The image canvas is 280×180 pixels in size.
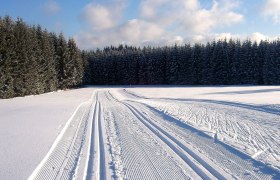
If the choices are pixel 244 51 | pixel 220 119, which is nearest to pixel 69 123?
pixel 220 119

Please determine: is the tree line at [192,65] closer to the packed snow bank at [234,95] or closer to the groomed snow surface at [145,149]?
the packed snow bank at [234,95]

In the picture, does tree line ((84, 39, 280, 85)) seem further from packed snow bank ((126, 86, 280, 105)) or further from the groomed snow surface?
the groomed snow surface

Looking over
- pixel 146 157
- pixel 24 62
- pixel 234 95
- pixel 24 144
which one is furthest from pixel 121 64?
pixel 146 157

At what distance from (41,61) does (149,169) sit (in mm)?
47527

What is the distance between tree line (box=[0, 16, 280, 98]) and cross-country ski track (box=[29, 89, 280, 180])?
30.1m

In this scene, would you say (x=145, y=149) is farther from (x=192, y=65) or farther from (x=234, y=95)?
(x=192, y=65)

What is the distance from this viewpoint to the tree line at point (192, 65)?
7125cm

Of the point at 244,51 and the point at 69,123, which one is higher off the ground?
the point at 244,51

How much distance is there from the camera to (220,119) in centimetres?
1538

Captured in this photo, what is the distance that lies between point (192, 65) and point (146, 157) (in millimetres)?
73247

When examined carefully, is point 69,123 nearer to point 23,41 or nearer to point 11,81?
point 11,81

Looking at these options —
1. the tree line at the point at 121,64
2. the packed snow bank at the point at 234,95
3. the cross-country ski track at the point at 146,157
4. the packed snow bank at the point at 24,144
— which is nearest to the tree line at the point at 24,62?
the tree line at the point at 121,64

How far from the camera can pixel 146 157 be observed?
860cm

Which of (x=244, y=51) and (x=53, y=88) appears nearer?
(x=53, y=88)
